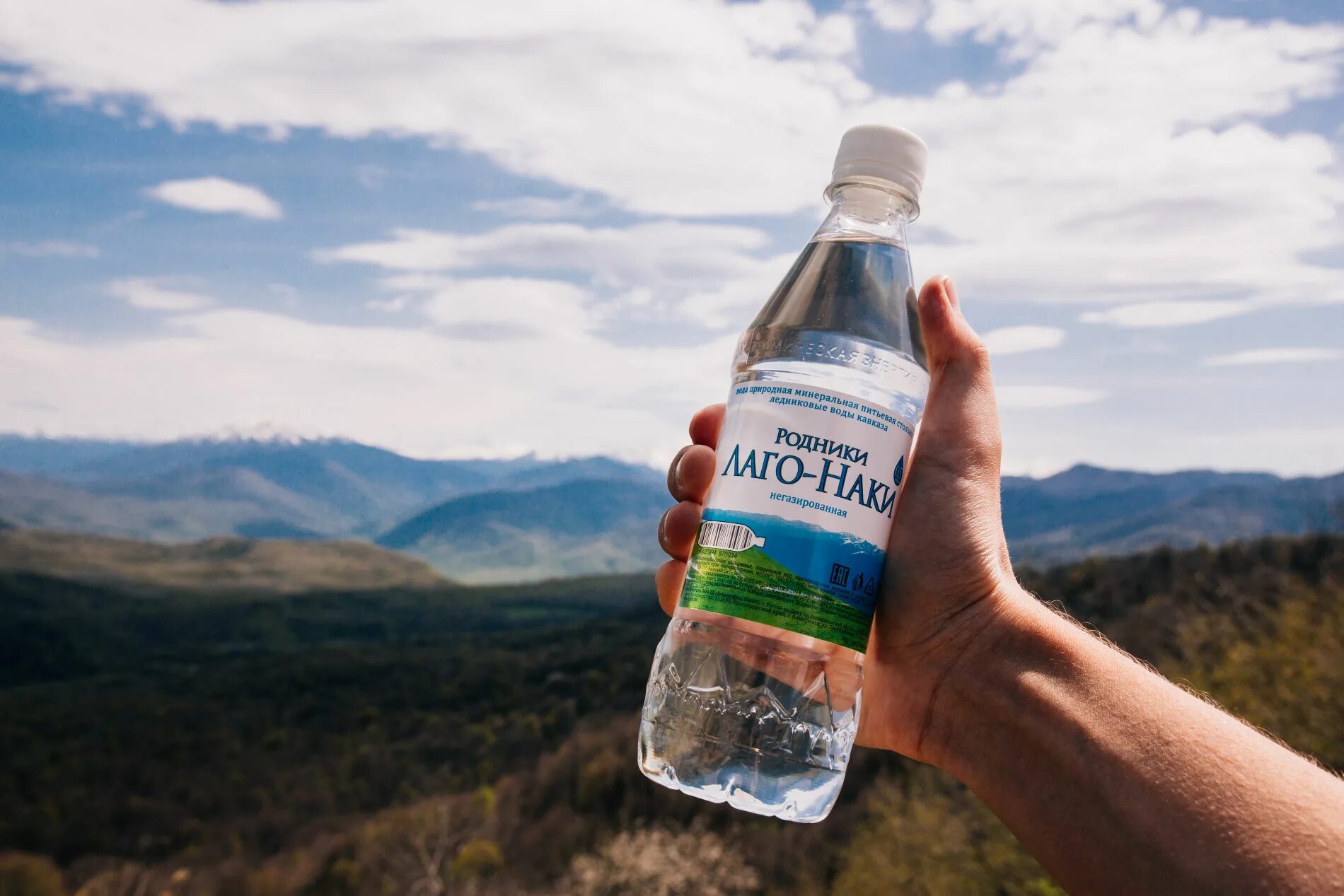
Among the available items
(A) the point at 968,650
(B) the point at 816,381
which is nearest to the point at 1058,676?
(A) the point at 968,650

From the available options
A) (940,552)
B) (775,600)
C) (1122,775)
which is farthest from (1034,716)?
(775,600)

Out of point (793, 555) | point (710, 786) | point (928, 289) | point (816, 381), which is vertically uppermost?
point (928, 289)

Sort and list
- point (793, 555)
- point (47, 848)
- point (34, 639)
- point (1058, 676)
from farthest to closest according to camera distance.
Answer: point (34, 639)
point (47, 848)
point (793, 555)
point (1058, 676)

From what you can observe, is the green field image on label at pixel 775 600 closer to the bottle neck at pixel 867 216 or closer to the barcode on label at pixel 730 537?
the barcode on label at pixel 730 537

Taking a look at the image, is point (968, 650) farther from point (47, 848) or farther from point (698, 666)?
point (47, 848)

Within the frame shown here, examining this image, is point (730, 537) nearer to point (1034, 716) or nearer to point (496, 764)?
point (1034, 716)

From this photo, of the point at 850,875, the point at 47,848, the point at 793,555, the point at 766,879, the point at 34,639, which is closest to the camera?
the point at 793,555
